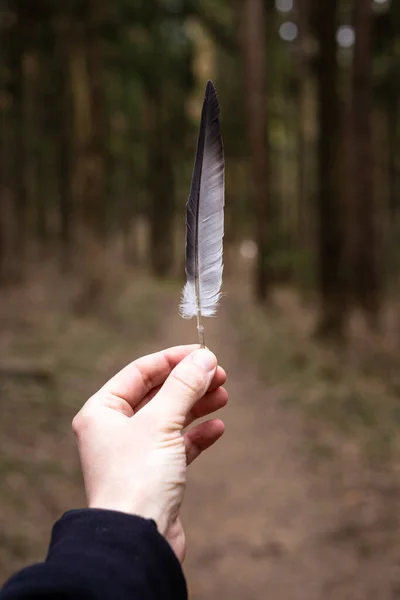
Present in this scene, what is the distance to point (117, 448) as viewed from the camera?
166 cm

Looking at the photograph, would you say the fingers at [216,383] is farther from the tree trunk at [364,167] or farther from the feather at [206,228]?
the tree trunk at [364,167]

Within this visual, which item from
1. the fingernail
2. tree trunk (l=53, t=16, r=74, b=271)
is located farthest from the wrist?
tree trunk (l=53, t=16, r=74, b=271)

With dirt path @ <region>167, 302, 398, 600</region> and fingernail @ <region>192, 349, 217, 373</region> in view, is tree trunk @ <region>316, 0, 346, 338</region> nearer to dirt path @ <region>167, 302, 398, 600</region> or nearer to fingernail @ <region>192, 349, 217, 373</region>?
dirt path @ <region>167, 302, 398, 600</region>

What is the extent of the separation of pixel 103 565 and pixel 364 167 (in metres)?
11.7

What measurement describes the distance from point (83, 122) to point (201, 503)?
10.1 m

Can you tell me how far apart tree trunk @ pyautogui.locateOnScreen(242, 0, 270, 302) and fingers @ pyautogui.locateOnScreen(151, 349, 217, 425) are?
13.9 metres

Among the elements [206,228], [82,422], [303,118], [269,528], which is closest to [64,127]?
[303,118]

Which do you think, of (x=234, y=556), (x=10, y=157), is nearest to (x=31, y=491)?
(x=234, y=556)

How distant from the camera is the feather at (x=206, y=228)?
2082mm

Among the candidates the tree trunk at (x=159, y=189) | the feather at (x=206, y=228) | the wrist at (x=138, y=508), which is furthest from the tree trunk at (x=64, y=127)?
the wrist at (x=138, y=508)

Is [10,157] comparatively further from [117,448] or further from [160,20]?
[117,448]

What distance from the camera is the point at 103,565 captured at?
4.44 feet

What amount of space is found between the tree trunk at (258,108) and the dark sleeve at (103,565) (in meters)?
14.3

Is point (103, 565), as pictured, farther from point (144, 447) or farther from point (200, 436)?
point (200, 436)
